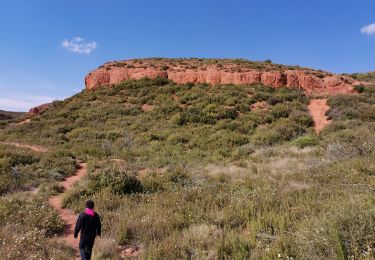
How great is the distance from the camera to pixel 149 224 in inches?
300

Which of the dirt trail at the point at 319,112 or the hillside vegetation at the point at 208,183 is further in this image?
the dirt trail at the point at 319,112

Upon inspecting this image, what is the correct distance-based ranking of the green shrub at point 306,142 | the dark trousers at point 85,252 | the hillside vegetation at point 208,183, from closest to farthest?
1. the hillside vegetation at point 208,183
2. the dark trousers at point 85,252
3. the green shrub at point 306,142

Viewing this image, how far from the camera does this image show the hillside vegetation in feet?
19.8

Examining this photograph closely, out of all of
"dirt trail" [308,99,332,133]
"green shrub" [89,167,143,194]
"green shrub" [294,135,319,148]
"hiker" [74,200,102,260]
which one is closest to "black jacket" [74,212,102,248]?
"hiker" [74,200,102,260]

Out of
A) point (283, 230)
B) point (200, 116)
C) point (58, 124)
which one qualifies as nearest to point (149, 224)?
point (283, 230)

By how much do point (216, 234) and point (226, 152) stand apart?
34.8 feet

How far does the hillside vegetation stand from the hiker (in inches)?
14.6

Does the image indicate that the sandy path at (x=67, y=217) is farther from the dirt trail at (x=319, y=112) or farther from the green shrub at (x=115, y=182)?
the dirt trail at (x=319, y=112)

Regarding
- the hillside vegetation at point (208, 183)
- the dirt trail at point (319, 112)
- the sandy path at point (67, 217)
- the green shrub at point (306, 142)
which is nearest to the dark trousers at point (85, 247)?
the hillside vegetation at point (208, 183)

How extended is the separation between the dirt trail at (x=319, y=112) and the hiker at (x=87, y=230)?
1816 centimetres

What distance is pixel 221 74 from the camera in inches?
1369

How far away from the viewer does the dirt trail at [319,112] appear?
902 inches

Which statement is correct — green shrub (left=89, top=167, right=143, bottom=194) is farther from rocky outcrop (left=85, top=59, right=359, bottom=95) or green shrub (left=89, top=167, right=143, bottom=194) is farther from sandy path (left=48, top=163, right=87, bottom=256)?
rocky outcrop (left=85, top=59, right=359, bottom=95)

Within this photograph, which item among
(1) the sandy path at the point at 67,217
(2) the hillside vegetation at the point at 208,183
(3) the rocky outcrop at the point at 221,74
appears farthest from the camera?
(3) the rocky outcrop at the point at 221,74
